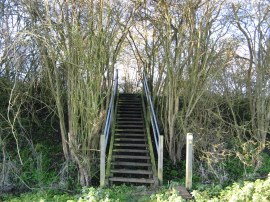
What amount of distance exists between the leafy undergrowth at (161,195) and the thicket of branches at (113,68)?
4.17 ft

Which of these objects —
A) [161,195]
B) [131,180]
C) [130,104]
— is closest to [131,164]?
[131,180]

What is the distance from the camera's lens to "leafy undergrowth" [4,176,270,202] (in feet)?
15.3

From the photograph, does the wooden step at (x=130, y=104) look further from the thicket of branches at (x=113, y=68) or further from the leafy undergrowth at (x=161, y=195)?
the leafy undergrowth at (x=161, y=195)

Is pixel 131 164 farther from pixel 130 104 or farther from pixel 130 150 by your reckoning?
pixel 130 104

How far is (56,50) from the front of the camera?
7.09 metres

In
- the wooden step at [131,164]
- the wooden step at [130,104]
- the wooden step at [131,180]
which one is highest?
the wooden step at [130,104]

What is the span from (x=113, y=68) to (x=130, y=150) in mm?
Result: 2535

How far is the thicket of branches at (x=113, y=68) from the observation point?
711 centimetres

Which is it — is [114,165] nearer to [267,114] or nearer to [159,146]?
[159,146]

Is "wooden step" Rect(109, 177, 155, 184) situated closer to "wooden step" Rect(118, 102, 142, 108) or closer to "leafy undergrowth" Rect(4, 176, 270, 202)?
"leafy undergrowth" Rect(4, 176, 270, 202)

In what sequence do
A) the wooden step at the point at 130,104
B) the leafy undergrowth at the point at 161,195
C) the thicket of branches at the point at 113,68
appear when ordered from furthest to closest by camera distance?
the wooden step at the point at 130,104 < the thicket of branches at the point at 113,68 < the leafy undergrowth at the point at 161,195

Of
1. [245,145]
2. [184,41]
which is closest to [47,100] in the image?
[184,41]

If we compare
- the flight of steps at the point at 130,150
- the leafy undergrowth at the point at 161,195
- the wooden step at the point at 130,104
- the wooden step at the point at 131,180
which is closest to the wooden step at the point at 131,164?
the flight of steps at the point at 130,150

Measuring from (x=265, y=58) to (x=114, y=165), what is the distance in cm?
553
